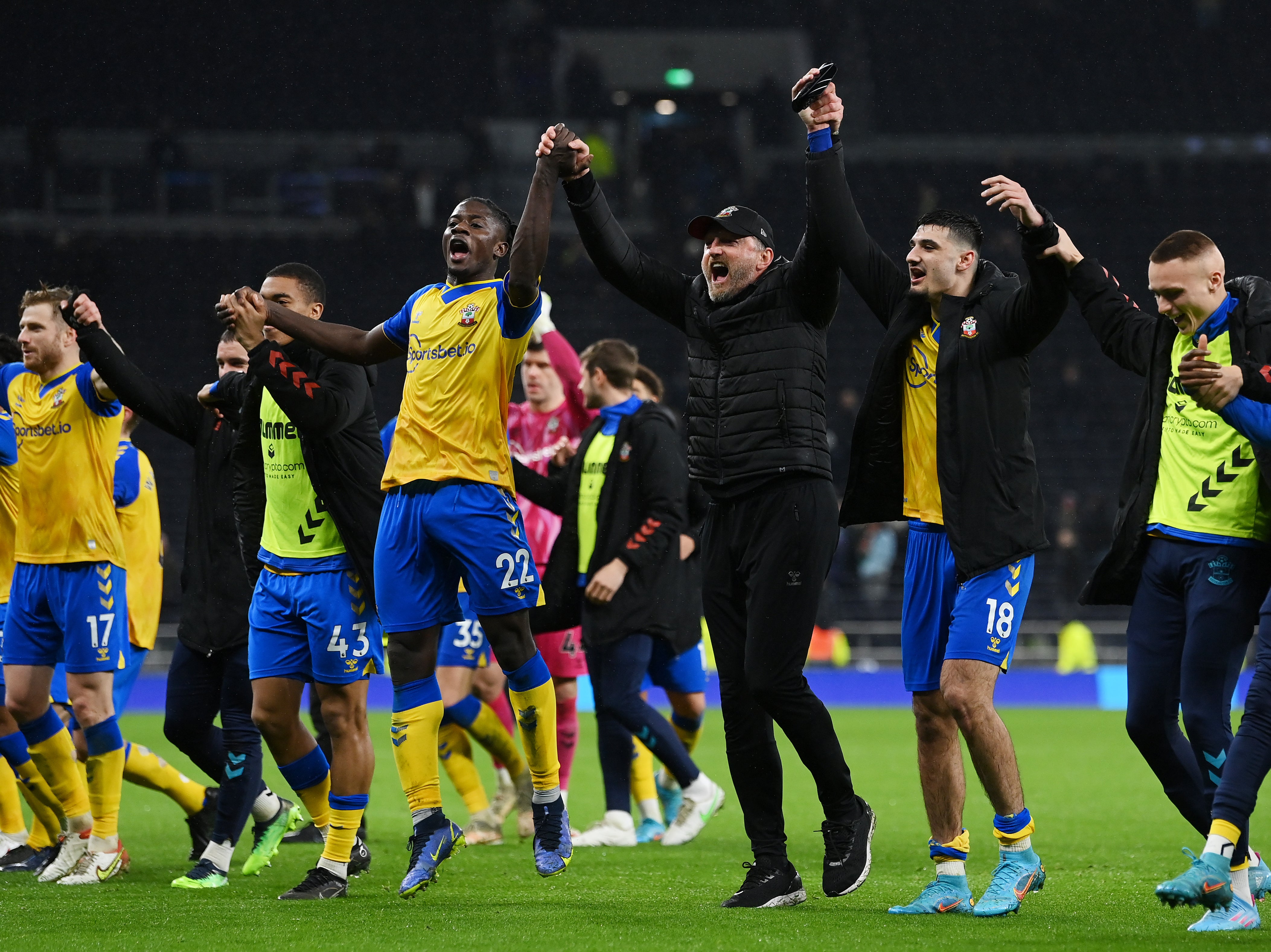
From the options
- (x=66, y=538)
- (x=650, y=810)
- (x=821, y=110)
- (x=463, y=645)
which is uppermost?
(x=821, y=110)

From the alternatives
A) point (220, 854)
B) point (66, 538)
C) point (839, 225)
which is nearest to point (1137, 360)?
point (839, 225)

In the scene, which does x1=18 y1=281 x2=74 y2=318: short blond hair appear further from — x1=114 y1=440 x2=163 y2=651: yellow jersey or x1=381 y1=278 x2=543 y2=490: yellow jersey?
x1=381 y1=278 x2=543 y2=490: yellow jersey

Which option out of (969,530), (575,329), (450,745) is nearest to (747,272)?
(969,530)

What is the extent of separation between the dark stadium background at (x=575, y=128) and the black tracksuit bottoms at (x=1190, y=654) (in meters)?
18.7

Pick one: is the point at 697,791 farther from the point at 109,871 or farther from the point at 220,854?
the point at 109,871

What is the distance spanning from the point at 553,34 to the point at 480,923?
1051 inches

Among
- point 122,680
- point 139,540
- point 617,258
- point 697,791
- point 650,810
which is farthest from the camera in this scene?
point 650,810

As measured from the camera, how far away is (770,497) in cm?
523

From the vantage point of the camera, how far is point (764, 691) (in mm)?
5098

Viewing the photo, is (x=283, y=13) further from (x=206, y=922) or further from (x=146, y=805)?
(x=206, y=922)

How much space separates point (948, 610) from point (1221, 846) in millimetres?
1261

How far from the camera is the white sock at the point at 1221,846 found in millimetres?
4355

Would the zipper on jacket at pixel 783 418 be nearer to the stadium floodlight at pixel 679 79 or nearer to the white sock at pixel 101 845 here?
the white sock at pixel 101 845

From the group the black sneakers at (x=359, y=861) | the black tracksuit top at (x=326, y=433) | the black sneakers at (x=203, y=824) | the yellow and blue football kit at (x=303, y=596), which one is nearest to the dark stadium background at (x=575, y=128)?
the black sneakers at (x=203, y=824)
